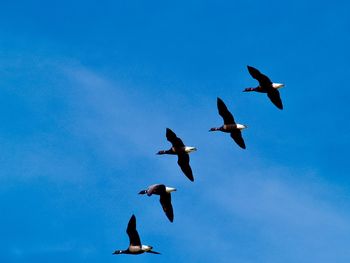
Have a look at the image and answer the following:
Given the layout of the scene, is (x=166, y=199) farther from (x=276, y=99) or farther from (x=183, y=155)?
(x=276, y=99)

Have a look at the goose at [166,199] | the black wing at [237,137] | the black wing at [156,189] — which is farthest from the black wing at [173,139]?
the black wing at [156,189]

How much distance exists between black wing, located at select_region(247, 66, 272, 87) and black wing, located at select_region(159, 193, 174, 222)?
Answer: 44.2 feet

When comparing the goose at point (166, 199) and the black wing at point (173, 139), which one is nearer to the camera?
the goose at point (166, 199)

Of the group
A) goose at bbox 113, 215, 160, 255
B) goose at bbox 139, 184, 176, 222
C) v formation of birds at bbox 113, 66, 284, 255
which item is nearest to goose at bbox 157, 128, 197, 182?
v formation of birds at bbox 113, 66, 284, 255

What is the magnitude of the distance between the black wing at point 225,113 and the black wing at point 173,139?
4.83 metres

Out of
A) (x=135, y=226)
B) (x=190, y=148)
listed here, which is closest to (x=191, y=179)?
(x=190, y=148)

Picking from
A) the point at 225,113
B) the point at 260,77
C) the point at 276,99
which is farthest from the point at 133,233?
the point at 260,77

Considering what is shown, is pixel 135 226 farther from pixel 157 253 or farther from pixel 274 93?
pixel 274 93

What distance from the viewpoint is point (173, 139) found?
86.1 m

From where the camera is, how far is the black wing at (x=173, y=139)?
279 ft

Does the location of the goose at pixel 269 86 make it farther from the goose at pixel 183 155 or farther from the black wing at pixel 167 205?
the black wing at pixel 167 205

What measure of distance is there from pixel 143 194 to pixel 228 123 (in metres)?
10.8

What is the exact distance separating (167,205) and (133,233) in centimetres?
413

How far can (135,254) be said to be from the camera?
84375 millimetres
